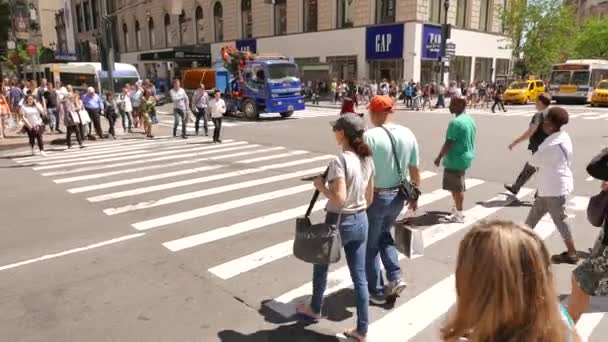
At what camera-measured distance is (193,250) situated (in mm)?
5750

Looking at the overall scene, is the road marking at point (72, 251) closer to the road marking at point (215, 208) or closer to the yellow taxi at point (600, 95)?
the road marking at point (215, 208)

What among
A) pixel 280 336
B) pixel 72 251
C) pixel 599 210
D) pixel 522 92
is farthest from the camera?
pixel 522 92

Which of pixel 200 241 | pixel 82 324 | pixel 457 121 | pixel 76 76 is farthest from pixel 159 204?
pixel 76 76

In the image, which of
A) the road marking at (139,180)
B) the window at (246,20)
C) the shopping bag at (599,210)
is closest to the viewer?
the shopping bag at (599,210)

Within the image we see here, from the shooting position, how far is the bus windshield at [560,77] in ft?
105

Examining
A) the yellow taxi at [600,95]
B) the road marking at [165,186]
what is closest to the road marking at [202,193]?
the road marking at [165,186]

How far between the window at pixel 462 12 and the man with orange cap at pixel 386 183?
1501 inches

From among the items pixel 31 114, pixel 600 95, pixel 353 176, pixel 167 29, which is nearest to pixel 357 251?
pixel 353 176

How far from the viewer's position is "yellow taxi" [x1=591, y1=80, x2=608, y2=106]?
28516 millimetres

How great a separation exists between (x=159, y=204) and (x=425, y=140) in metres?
9.42

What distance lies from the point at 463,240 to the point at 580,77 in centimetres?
3564

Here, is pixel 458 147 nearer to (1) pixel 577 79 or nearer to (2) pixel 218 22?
(1) pixel 577 79

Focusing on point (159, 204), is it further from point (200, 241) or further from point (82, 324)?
point (82, 324)

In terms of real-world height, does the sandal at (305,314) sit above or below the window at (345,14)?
below
